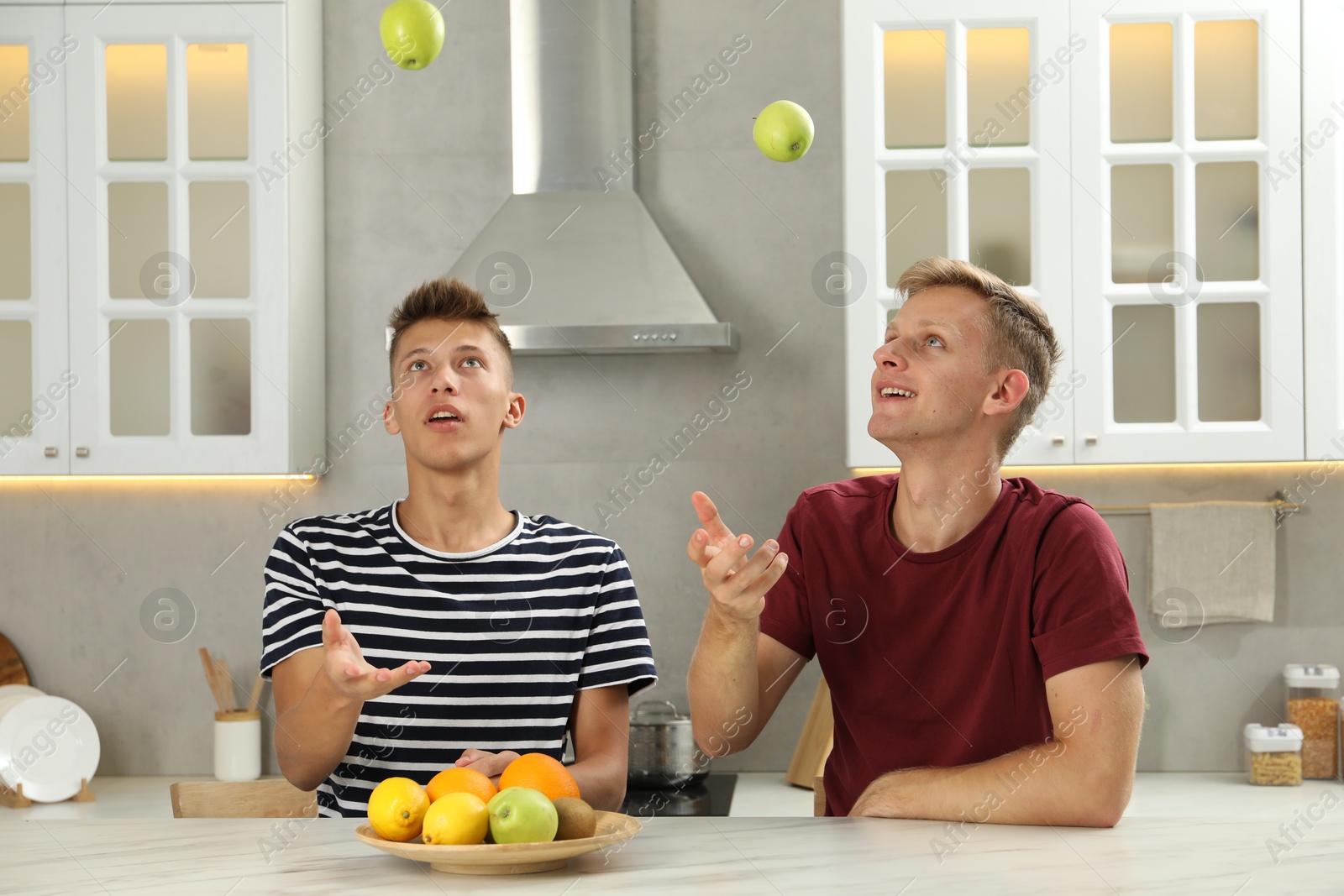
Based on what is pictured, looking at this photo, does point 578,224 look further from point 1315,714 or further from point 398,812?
point 1315,714

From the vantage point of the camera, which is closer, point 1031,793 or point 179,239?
point 1031,793

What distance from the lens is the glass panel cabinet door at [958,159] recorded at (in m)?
2.47

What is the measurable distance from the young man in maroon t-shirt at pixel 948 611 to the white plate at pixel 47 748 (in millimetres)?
1748

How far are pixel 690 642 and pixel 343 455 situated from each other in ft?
3.17

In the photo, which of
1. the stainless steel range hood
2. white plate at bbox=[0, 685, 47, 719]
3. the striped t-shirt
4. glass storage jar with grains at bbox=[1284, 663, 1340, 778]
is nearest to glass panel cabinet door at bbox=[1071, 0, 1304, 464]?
glass storage jar with grains at bbox=[1284, 663, 1340, 778]

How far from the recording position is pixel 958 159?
2.50m

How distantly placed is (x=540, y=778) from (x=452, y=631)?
1.93 ft

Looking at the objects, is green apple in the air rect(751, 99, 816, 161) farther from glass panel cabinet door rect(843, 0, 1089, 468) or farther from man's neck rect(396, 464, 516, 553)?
glass panel cabinet door rect(843, 0, 1089, 468)

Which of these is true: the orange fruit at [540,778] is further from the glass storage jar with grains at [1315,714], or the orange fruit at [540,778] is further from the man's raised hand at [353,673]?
the glass storage jar with grains at [1315,714]

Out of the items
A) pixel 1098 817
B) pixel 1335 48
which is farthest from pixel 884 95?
pixel 1098 817

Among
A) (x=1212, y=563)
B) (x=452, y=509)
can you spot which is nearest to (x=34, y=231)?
(x=452, y=509)

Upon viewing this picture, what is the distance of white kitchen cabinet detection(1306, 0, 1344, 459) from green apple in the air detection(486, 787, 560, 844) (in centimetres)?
206

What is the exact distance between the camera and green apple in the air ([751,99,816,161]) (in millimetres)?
1539

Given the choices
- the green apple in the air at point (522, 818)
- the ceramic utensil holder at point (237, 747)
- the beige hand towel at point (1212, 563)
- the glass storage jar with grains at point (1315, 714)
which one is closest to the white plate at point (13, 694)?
the ceramic utensil holder at point (237, 747)
